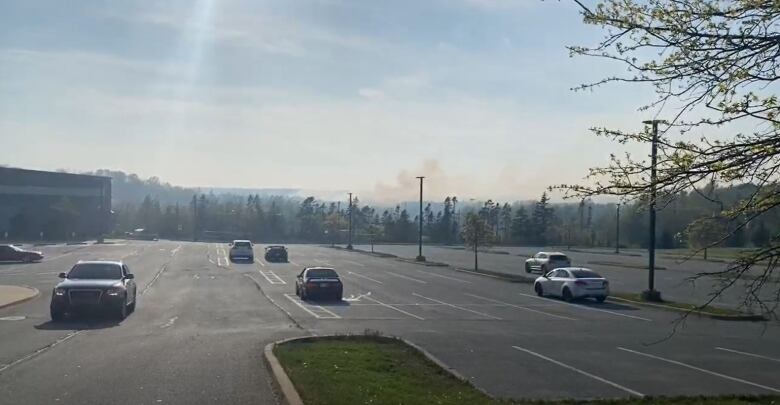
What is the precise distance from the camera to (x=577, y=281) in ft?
115

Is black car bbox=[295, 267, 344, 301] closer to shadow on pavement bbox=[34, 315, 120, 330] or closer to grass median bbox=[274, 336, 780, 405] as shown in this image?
shadow on pavement bbox=[34, 315, 120, 330]

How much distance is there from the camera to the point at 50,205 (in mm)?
119812

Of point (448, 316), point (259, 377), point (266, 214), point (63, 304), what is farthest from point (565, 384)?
point (266, 214)

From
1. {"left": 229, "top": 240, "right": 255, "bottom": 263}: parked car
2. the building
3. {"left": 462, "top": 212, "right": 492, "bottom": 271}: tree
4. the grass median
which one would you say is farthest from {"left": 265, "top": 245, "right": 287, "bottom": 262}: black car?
the building

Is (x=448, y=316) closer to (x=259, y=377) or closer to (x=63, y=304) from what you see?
(x=63, y=304)

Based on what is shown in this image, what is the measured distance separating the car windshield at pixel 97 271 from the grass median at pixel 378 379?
34.5 ft

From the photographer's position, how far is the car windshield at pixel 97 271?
25547 millimetres

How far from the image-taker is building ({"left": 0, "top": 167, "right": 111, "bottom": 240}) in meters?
111

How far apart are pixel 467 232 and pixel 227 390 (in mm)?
49169

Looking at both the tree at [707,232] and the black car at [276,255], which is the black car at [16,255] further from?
the tree at [707,232]

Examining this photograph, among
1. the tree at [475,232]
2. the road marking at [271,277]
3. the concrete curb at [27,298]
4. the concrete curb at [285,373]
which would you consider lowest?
the road marking at [271,277]

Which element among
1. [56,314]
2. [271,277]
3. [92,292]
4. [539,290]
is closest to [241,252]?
[271,277]

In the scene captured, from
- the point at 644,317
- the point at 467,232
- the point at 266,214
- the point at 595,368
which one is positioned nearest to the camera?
the point at 595,368

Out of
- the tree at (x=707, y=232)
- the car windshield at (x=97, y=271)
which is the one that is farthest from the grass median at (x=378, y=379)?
the car windshield at (x=97, y=271)
